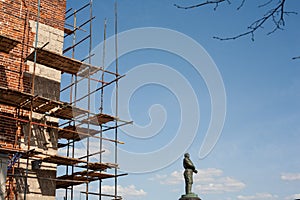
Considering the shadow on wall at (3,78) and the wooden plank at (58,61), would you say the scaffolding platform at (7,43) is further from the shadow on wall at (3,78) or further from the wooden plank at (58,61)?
the wooden plank at (58,61)

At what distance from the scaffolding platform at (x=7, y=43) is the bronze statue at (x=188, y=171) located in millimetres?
6543

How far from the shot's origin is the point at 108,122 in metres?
13.5

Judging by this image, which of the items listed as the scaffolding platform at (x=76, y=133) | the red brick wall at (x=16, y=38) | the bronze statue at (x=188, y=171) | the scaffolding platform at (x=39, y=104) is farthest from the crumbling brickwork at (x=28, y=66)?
the bronze statue at (x=188, y=171)

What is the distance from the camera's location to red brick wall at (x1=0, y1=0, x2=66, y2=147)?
1142 centimetres

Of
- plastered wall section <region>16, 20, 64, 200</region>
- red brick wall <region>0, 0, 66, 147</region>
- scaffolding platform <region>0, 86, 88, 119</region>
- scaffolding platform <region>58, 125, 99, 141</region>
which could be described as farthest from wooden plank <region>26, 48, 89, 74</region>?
scaffolding platform <region>58, 125, 99, 141</region>

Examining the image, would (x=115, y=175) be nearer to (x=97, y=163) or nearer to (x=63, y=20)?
(x=97, y=163)

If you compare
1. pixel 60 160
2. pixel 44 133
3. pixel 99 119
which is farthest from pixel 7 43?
pixel 99 119

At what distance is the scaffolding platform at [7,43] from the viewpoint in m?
10.6

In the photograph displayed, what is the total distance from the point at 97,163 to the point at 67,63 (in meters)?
3.24

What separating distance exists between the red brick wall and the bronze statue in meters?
5.60

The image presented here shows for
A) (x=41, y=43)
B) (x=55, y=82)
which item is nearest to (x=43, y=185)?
(x=55, y=82)

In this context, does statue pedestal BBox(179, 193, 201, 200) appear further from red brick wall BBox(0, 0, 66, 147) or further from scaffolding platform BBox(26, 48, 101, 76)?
red brick wall BBox(0, 0, 66, 147)

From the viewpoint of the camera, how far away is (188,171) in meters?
13.7

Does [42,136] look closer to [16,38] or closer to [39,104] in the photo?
[39,104]
